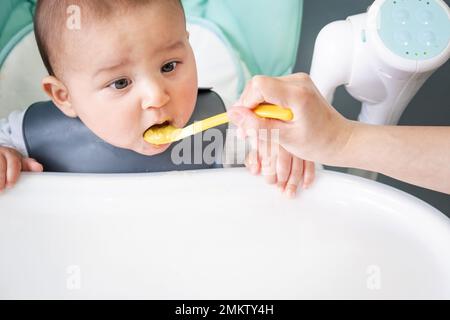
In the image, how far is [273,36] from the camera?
3.16 ft

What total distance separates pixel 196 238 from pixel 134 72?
0.78ft

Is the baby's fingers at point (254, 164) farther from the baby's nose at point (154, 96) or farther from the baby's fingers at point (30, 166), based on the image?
the baby's fingers at point (30, 166)

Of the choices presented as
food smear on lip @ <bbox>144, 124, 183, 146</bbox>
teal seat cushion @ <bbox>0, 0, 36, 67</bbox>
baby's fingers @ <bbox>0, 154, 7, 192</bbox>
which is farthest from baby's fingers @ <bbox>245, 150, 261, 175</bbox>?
teal seat cushion @ <bbox>0, 0, 36, 67</bbox>

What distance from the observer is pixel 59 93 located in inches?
30.5

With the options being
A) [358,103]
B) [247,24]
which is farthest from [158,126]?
[358,103]

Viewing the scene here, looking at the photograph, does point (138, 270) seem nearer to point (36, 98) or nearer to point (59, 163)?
point (59, 163)

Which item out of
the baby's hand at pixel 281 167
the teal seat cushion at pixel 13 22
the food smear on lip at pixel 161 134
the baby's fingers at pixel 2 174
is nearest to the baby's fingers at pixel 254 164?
the baby's hand at pixel 281 167

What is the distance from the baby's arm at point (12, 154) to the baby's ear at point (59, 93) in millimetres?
90

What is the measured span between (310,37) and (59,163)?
1.59ft

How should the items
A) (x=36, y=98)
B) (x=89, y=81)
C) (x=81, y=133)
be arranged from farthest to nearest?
1. (x=36, y=98)
2. (x=81, y=133)
3. (x=89, y=81)

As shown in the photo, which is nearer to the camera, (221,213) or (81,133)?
(221,213)

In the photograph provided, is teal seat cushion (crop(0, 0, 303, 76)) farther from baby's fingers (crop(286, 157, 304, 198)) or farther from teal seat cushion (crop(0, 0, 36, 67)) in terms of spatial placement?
baby's fingers (crop(286, 157, 304, 198))
